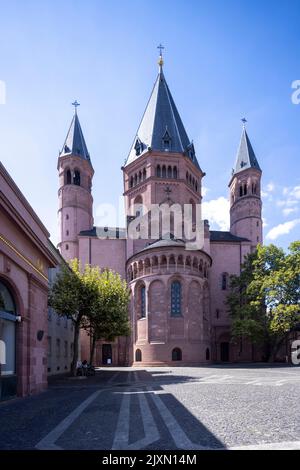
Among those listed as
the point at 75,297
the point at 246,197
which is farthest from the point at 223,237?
the point at 75,297

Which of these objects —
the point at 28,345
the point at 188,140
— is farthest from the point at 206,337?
the point at 28,345

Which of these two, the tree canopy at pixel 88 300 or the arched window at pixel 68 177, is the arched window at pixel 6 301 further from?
the arched window at pixel 68 177

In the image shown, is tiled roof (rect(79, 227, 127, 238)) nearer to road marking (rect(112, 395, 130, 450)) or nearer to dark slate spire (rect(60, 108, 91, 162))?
dark slate spire (rect(60, 108, 91, 162))

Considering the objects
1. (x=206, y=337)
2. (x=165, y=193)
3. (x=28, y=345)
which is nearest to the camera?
(x=28, y=345)

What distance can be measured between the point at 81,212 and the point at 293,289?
104ft

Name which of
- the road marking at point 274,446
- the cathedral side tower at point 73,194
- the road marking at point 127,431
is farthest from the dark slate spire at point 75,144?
the road marking at point 274,446

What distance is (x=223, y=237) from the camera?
2549 inches

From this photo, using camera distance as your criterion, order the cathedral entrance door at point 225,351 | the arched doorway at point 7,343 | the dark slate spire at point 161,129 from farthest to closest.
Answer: the dark slate spire at point 161,129, the cathedral entrance door at point 225,351, the arched doorway at point 7,343

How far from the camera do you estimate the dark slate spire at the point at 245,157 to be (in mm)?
68125

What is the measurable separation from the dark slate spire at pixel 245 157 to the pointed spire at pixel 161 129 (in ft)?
22.8

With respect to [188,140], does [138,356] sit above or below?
below

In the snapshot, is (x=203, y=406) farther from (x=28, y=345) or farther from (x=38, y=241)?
(x=38, y=241)

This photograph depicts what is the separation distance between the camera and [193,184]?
65625 mm
